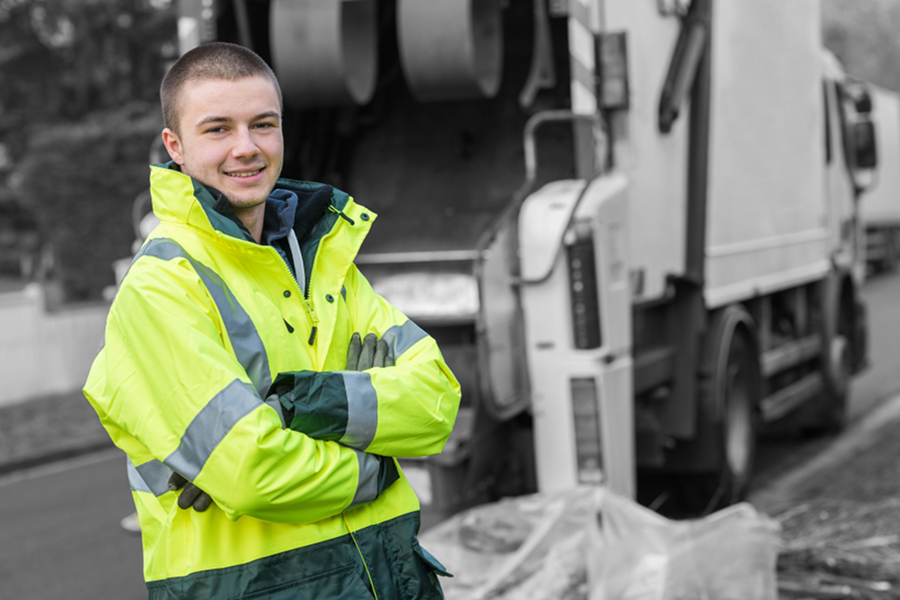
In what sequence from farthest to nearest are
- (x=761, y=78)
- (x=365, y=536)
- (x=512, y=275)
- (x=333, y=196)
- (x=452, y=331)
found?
1. (x=761, y=78)
2. (x=452, y=331)
3. (x=512, y=275)
4. (x=333, y=196)
5. (x=365, y=536)

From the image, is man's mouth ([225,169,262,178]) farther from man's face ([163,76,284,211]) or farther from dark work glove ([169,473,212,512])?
dark work glove ([169,473,212,512])

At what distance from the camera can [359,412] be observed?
1.69 meters

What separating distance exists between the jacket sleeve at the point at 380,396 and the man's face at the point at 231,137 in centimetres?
30

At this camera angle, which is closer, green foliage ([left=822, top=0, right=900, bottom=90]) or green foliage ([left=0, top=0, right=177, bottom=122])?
green foliage ([left=0, top=0, right=177, bottom=122])

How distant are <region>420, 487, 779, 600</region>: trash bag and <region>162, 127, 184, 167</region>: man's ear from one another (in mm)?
1888

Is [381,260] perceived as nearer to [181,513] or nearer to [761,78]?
[761,78]

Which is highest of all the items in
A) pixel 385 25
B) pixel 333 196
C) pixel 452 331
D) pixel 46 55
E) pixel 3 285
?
pixel 46 55

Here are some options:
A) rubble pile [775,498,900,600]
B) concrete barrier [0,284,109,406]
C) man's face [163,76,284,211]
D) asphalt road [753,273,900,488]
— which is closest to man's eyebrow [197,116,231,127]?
man's face [163,76,284,211]

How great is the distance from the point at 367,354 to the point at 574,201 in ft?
7.47

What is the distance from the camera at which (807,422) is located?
7426 millimetres

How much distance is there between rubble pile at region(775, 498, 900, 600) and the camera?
11.5ft

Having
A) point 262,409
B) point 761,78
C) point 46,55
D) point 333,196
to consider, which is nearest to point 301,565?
point 262,409

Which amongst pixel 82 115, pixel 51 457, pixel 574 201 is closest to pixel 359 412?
pixel 574 201

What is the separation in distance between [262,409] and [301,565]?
10.4 inches
